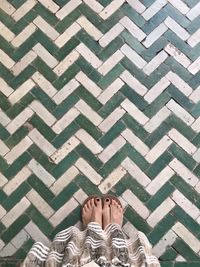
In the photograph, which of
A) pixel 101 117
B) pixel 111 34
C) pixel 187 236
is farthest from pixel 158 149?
pixel 111 34

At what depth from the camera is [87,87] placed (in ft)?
8.80

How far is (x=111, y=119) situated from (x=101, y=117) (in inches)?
2.1

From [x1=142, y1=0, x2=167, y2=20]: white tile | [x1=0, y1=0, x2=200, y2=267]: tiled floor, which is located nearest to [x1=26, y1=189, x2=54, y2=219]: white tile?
[x1=0, y1=0, x2=200, y2=267]: tiled floor

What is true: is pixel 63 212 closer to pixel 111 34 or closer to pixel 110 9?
pixel 111 34

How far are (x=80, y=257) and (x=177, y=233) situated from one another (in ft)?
2.54

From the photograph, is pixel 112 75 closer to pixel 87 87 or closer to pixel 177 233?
pixel 87 87

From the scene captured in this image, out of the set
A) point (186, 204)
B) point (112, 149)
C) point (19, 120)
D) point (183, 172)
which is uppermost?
point (19, 120)

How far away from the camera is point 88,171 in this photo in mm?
2566

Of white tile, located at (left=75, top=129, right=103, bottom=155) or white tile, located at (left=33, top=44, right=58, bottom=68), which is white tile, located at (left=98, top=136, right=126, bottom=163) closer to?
white tile, located at (left=75, top=129, right=103, bottom=155)

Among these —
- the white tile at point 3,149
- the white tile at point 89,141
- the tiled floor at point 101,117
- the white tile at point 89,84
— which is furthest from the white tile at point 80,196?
the white tile at point 89,84

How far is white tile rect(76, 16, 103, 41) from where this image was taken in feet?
9.07

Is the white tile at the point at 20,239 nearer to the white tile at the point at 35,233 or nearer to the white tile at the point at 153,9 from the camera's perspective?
the white tile at the point at 35,233

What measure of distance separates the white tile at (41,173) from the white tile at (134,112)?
53 centimetres

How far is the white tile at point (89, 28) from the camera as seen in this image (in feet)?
9.07
